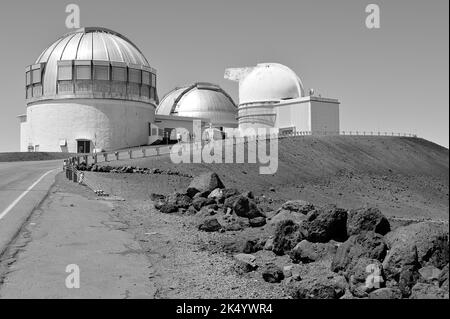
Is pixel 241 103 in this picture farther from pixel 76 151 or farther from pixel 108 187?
pixel 108 187

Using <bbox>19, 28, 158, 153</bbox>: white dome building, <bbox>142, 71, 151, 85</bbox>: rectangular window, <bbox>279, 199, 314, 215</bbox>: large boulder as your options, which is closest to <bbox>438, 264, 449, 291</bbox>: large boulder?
<bbox>279, 199, 314, 215</bbox>: large boulder

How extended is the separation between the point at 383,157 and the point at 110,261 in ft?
166

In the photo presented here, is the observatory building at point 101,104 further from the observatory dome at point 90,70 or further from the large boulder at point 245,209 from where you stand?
the large boulder at point 245,209

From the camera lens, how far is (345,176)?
1887 inches

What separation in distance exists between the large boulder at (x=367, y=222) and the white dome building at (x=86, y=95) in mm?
47714

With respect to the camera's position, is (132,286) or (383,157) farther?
(383,157)

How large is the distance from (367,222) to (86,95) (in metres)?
49.3

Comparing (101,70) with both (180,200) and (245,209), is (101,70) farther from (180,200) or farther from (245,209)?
→ (245,209)

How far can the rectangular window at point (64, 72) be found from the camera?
57.2 metres

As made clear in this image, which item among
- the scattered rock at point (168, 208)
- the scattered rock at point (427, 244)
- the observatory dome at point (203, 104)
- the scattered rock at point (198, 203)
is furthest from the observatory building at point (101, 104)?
the scattered rock at point (427, 244)

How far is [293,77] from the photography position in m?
72.8

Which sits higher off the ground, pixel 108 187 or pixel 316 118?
pixel 316 118

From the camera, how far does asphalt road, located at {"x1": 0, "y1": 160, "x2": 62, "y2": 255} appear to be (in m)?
13.2
